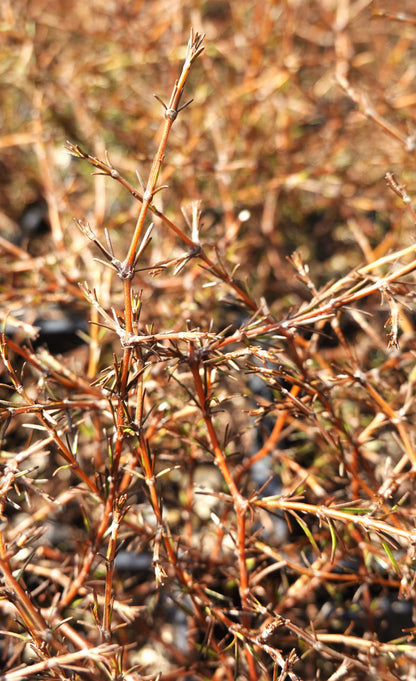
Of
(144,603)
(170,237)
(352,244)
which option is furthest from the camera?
(352,244)

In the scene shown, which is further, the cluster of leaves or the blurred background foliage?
the blurred background foliage

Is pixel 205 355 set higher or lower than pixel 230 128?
lower

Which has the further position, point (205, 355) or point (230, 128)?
point (230, 128)

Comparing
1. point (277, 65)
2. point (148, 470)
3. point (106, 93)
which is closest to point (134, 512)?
point (148, 470)

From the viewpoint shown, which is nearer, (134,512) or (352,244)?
(134,512)

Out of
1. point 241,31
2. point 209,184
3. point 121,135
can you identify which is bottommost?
point 209,184

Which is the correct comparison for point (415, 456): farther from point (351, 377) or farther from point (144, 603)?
point (144, 603)

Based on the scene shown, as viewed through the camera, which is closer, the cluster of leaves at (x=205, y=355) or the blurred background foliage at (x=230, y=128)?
the cluster of leaves at (x=205, y=355)

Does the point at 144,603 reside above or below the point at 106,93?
below
